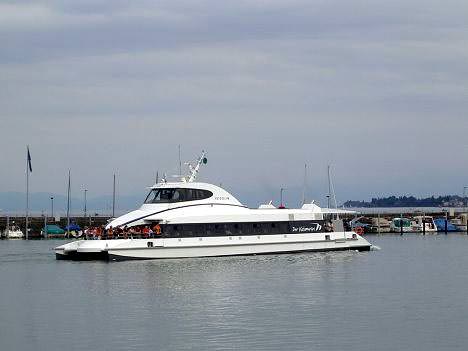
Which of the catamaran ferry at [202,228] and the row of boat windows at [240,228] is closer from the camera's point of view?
the catamaran ferry at [202,228]

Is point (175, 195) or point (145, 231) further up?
point (175, 195)

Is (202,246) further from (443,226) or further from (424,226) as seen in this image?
(443,226)

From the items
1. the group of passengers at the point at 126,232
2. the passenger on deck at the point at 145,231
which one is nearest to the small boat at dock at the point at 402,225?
the passenger on deck at the point at 145,231

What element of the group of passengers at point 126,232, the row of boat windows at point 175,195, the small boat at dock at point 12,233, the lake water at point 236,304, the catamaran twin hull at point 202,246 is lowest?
the lake water at point 236,304

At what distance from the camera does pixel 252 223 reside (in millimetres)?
65125

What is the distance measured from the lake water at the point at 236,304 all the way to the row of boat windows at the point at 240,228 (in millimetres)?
1710

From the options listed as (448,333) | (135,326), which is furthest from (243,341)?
(448,333)

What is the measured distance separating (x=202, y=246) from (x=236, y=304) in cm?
2100

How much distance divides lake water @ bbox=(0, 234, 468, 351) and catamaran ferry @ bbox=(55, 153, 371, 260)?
0.81 m

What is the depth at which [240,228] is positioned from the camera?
64.7 meters

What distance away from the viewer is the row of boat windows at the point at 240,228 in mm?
61875

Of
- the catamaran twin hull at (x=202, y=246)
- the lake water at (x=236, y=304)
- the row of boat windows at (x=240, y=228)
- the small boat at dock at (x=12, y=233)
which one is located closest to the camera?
the lake water at (x=236, y=304)

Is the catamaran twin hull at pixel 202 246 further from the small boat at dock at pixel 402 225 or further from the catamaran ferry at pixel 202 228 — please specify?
the small boat at dock at pixel 402 225

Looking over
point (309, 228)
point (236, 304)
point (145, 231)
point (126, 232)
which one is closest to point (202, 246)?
point (145, 231)
